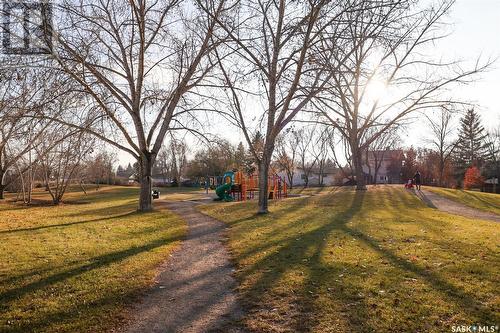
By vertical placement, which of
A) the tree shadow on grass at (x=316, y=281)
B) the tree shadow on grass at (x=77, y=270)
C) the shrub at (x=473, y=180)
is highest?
the shrub at (x=473, y=180)

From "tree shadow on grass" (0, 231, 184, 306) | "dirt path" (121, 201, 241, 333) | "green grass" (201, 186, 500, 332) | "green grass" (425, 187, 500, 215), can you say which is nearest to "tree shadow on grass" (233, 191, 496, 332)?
"green grass" (201, 186, 500, 332)

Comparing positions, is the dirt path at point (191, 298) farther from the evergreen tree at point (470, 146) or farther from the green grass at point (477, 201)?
the evergreen tree at point (470, 146)

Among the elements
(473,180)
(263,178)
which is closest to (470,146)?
(473,180)

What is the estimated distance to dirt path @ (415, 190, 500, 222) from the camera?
18141 mm

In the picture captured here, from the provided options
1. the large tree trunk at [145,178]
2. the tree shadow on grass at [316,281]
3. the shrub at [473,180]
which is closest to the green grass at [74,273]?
the tree shadow on grass at [316,281]

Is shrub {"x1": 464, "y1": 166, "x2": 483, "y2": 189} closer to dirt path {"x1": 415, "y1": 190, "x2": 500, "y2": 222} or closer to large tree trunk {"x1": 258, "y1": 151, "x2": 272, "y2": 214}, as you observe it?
dirt path {"x1": 415, "y1": 190, "x2": 500, "y2": 222}

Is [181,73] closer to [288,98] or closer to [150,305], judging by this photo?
[288,98]

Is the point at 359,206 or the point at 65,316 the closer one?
the point at 65,316

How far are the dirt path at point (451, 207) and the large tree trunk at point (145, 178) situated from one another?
14806 mm

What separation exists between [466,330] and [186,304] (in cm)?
356

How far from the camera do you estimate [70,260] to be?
778 centimetres

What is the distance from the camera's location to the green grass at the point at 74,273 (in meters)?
4.86

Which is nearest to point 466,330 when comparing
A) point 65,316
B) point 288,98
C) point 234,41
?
point 65,316

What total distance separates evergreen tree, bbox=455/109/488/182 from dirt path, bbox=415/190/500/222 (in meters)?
38.5
